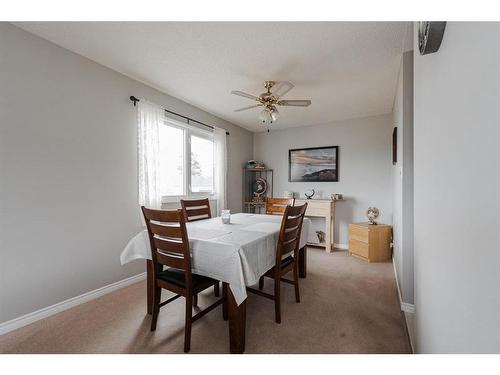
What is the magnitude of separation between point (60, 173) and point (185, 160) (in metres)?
1.56

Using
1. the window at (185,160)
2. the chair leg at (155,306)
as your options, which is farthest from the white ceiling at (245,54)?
the chair leg at (155,306)

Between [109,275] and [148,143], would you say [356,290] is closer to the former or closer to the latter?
[109,275]

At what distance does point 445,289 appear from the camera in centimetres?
69

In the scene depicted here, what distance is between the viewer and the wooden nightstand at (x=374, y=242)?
326 cm

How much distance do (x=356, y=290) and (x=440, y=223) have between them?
76.2 inches

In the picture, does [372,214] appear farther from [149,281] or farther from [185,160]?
[149,281]

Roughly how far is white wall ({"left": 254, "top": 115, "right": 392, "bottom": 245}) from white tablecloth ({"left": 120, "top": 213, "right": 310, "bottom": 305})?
271 cm

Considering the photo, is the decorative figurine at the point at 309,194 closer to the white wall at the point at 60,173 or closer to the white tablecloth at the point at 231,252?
the white tablecloth at the point at 231,252

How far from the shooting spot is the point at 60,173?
6.54 feet

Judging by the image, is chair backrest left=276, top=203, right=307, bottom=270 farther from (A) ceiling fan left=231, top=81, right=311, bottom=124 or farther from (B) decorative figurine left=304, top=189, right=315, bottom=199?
(B) decorative figurine left=304, top=189, right=315, bottom=199

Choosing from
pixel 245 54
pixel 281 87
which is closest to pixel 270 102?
pixel 281 87

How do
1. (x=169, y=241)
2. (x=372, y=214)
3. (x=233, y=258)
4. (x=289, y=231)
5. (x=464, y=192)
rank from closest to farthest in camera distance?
1. (x=464, y=192)
2. (x=233, y=258)
3. (x=169, y=241)
4. (x=289, y=231)
5. (x=372, y=214)

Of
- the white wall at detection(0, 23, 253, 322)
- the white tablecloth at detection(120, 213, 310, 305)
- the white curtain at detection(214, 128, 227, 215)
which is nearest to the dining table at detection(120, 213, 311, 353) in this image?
the white tablecloth at detection(120, 213, 310, 305)
